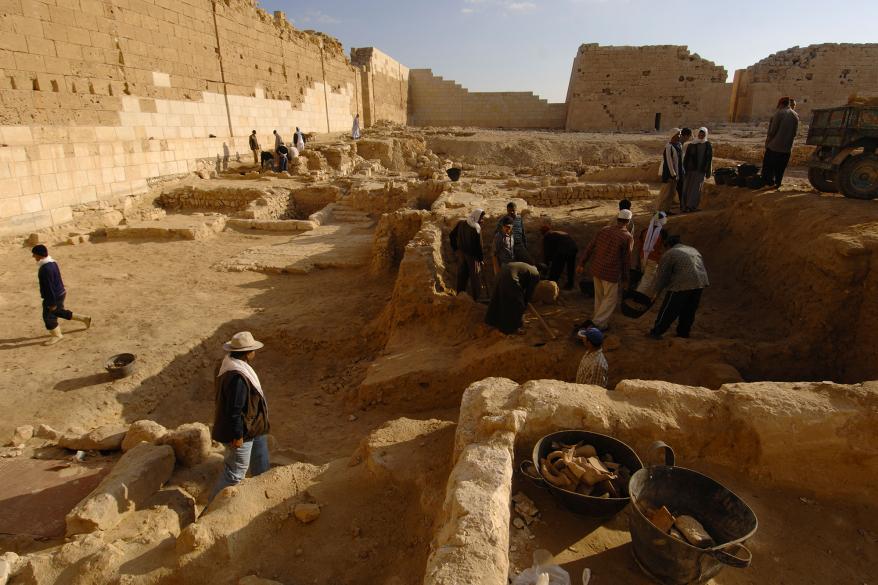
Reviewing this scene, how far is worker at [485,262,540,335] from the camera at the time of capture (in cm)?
602

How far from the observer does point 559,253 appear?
25.4ft

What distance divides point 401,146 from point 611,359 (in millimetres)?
18953

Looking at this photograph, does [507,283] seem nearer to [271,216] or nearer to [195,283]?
[195,283]

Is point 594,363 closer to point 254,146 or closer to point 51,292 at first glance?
point 51,292

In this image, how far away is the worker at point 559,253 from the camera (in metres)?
7.69

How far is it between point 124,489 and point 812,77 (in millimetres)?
29670

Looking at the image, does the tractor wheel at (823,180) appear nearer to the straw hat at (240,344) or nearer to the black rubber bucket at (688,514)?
the black rubber bucket at (688,514)

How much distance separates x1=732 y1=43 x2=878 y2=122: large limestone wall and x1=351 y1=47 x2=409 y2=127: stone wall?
790 inches

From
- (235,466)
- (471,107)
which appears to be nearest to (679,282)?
(235,466)

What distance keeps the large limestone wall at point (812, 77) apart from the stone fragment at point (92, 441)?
1124 inches

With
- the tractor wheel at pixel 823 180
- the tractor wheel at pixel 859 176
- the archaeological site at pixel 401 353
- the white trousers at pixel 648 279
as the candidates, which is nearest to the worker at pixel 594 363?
the archaeological site at pixel 401 353

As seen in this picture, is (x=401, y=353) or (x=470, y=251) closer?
(x=401, y=353)

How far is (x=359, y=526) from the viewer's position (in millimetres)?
3129

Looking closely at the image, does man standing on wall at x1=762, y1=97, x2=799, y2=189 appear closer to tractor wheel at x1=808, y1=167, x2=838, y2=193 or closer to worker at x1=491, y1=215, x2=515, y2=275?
tractor wheel at x1=808, y1=167, x2=838, y2=193
